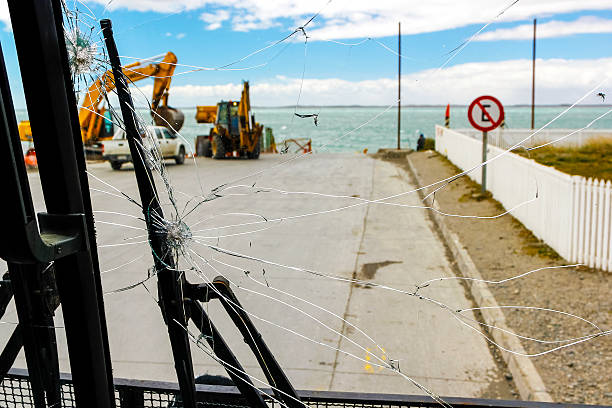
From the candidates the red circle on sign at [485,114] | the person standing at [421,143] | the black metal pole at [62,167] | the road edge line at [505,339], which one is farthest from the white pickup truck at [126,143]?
the person standing at [421,143]

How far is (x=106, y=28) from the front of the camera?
1.36 m

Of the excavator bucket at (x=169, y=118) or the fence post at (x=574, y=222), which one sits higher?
the excavator bucket at (x=169, y=118)

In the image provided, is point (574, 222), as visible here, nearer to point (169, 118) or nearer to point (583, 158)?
point (169, 118)

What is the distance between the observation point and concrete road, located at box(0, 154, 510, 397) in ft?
6.66

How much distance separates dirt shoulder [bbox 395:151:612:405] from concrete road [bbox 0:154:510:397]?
399mm

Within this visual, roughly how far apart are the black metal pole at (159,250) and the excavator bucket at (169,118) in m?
0.22

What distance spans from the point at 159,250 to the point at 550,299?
189 inches

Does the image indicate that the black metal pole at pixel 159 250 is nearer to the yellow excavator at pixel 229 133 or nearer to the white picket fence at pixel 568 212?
the yellow excavator at pixel 229 133

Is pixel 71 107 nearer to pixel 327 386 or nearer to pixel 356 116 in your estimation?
pixel 356 116

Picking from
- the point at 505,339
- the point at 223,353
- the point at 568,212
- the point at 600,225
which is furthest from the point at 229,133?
the point at 223,353

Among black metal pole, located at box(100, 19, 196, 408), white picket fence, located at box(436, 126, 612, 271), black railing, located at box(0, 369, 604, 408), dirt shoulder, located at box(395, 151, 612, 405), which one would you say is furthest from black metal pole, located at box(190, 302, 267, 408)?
white picket fence, located at box(436, 126, 612, 271)

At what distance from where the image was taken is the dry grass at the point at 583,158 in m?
12.8

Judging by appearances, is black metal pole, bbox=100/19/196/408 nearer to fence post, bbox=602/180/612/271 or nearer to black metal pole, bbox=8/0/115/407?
black metal pole, bbox=8/0/115/407

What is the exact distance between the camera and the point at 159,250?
1.51 m
